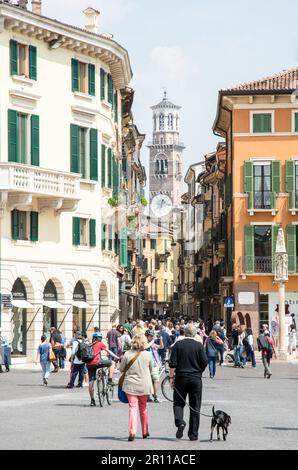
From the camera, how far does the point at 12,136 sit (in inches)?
2003

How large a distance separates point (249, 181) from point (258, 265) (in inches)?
173

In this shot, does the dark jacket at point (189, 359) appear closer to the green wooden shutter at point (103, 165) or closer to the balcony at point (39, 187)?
the balcony at point (39, 187)

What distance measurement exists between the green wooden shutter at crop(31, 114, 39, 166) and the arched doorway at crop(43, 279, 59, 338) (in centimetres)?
532

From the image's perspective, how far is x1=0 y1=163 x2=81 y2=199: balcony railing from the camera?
50281 millimetres

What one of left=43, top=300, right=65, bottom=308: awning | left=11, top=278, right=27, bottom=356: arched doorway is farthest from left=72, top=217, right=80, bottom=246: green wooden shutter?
left=11, top=278, right=27, bottom=356: arched doorway

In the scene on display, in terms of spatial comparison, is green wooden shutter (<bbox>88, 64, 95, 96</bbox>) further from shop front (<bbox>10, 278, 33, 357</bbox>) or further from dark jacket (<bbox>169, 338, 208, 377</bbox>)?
dark jacket (<bbox>169, 338, 208, 377</bbox>)

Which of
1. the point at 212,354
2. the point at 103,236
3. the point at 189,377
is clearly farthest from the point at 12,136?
the point at 189,377

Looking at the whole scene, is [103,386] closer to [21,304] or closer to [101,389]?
[101,389]

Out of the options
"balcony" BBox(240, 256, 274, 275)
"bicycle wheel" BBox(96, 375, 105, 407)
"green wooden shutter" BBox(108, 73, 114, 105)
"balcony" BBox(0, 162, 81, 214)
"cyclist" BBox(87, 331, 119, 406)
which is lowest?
"bicycle wheel" BBox(96, 375, 105, 407)

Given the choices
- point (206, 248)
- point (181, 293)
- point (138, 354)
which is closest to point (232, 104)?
point (206, 248)

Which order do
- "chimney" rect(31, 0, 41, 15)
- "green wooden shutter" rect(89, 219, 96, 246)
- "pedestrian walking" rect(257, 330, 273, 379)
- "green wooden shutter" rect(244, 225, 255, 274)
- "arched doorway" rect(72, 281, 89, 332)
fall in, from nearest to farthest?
"pedestrian walking" rect(257, 330, 273, 379), "arched doorway" rect(72, 281, 89, 332), "green wooden shutter" rect(89, 219, 96, 246), "chimney" rect(31, 0, 41, 15), "green wooden shutter" rect(244, 225, 255, 274)
